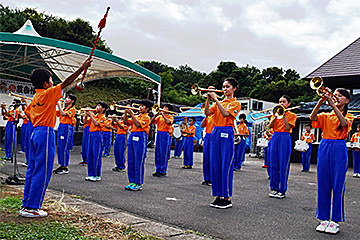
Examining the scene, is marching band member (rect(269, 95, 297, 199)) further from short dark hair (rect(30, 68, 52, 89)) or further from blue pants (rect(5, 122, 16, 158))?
blue pants (rect(5, 122, 16, 158))

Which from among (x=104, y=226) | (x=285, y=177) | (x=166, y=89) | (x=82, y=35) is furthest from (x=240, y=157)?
(x=166, y=89)

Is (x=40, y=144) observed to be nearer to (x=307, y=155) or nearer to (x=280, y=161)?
(x=280, y=161)

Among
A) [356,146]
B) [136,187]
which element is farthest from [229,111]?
[356,146]

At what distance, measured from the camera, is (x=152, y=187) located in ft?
24.4

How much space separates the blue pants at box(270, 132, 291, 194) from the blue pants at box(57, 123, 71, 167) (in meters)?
5.19

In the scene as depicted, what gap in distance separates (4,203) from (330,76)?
15652mm

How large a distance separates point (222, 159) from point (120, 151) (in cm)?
564

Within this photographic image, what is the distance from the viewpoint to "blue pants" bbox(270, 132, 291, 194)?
6.90m

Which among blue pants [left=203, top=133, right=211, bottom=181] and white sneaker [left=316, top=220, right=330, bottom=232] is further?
blue pants [left=203, top=133, right=211, bottom=181]

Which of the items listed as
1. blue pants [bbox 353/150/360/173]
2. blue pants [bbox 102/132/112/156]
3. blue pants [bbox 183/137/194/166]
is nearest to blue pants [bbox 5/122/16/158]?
blue pants [bbox 102/132/112/156]

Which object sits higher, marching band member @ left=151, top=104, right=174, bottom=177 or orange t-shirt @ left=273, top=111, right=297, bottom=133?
orange t-shirt @ left=273, top=111, right=297, bottom=133

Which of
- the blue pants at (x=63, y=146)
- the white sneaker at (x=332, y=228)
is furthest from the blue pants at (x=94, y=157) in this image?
the white sneaker at (x=332, y=228)

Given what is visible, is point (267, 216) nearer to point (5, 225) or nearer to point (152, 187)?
point (152, 187)

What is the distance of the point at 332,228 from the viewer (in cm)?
449
